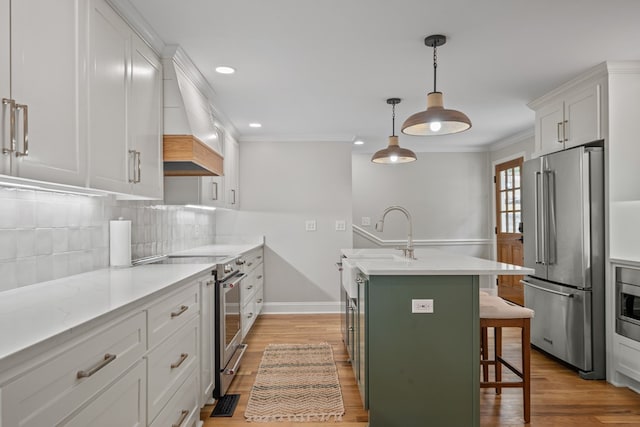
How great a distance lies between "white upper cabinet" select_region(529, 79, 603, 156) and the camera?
3.09 m

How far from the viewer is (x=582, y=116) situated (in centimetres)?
322

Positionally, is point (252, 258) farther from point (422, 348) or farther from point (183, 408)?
point (422, 348)

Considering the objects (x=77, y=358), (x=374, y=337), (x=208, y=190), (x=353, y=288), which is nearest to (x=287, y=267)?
(x=208, y=190)

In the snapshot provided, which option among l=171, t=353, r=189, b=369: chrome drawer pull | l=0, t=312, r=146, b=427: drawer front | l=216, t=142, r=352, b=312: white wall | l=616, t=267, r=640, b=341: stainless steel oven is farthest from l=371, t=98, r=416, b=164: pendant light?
l=0, t=312, r=146, b=427: drawer front

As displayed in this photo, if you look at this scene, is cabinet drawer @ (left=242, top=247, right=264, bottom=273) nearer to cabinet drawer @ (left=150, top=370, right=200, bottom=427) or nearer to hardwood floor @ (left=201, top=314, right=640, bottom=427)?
hardwood floor @ (left=201, top=314, right=640, bottom=427)

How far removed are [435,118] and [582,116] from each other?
172 cm

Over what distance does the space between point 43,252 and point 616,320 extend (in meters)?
3.69

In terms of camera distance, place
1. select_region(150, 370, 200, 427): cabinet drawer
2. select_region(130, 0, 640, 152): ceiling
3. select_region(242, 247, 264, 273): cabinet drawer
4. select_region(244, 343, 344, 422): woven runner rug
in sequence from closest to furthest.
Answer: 1. select_region(150, 370, 200, 427): cabinet drawer
2. select_region(130, 0, 640, 152): ceiling
3. select_region(244, 343, 344, 422): woven runner rug
4. select_region(242, 247, 264, 273): cabinet drawer

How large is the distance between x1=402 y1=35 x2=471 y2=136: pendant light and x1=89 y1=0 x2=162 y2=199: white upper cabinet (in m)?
1.61

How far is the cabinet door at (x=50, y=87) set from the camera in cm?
133

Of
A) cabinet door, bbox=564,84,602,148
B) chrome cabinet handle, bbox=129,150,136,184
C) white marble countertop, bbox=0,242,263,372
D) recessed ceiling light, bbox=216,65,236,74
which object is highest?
recessed ceiling light, bbox=216,65,236,74

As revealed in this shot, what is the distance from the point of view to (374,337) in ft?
7.20

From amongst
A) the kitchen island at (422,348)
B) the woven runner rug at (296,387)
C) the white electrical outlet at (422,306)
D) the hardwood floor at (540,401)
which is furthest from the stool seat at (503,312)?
the woven runner rug at (296,387)

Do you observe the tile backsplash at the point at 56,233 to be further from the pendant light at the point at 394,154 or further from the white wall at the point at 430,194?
the white wall at the point at 430,194
